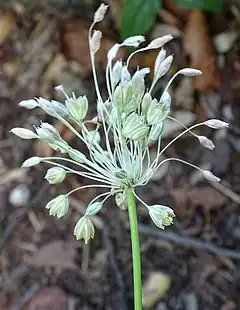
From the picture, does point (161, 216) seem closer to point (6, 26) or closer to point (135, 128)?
point (135, 128)

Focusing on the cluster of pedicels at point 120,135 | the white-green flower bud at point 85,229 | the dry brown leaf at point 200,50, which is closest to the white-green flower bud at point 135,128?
the cluster of pedicels at point 120,135

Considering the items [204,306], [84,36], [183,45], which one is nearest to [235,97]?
[183,45]

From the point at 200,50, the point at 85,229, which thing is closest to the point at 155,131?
the point at 85,229

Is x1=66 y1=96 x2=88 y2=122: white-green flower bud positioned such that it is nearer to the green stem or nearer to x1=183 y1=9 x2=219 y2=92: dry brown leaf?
the green stem

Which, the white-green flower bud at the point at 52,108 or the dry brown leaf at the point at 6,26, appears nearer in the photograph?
the white-green flower bud at the point at 52,108

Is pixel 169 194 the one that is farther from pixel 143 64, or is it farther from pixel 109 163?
pixel 109 163

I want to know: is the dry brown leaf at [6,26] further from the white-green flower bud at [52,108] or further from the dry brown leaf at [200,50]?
the white-green flower bud at [52,108]
